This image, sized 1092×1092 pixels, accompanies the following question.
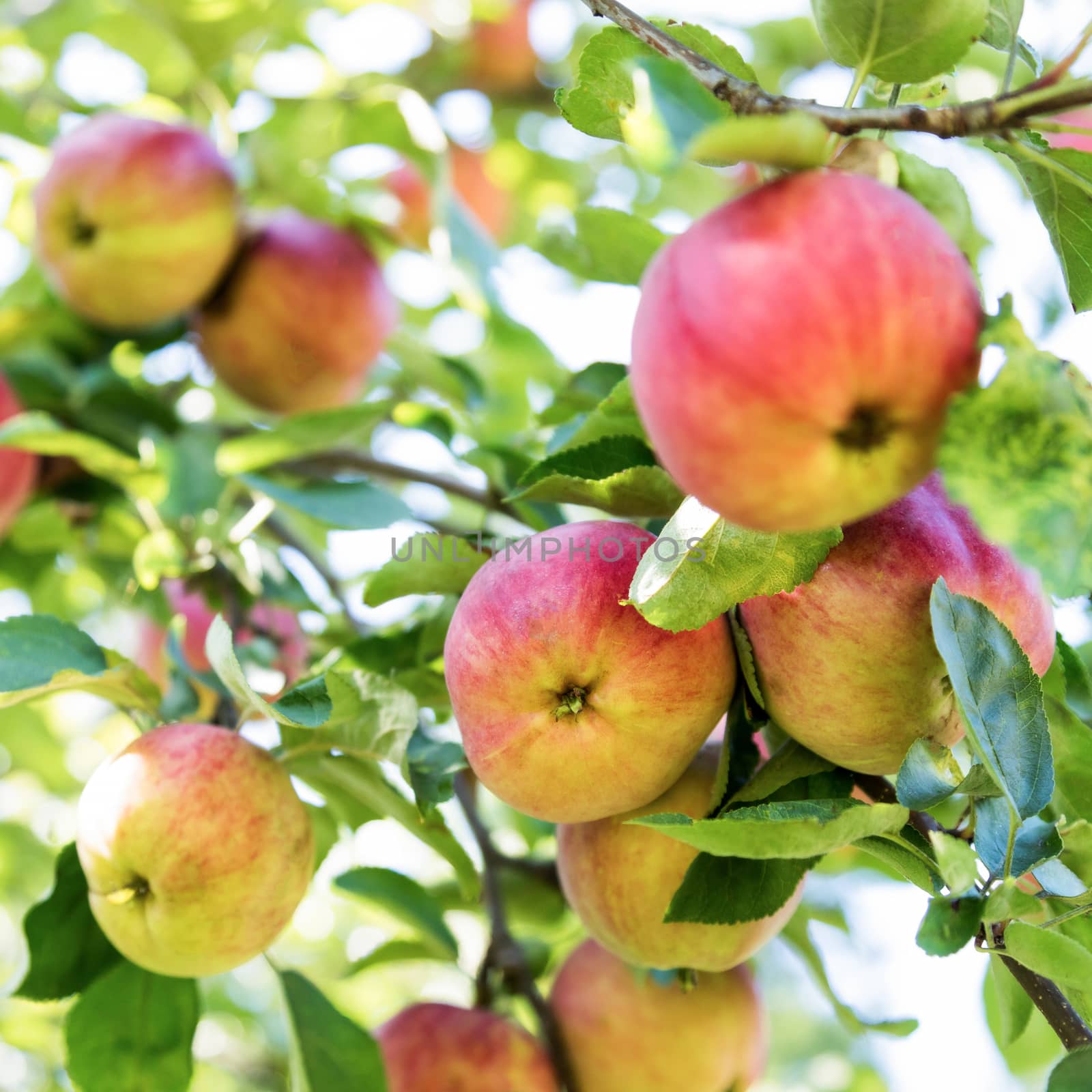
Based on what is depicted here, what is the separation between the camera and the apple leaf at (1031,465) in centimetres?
57

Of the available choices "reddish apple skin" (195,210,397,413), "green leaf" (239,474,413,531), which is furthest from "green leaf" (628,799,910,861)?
"reddish apple skin" (195,210,397,413)

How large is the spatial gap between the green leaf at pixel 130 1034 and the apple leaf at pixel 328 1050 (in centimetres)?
12

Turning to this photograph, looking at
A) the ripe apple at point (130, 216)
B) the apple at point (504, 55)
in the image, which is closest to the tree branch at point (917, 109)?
the ripe apple at point (130, 216)

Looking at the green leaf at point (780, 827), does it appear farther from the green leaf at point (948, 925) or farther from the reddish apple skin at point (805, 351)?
the reddish apple skin at point (805, 351)

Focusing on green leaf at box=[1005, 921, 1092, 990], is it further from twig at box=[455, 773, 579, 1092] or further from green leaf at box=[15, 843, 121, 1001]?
green leaf at box=[15, 843, 121, 1001]

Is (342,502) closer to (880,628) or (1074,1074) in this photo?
(880,628)

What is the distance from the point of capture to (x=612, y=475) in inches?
37.7

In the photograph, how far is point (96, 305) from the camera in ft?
5.56

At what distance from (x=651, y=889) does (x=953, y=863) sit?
0.34 meters

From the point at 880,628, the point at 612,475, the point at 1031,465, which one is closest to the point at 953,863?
the point at 880,628

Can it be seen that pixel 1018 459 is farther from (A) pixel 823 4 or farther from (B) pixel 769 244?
(A) pixel 823 4

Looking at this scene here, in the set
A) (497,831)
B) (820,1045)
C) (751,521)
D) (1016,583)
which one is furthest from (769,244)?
(820,1045)

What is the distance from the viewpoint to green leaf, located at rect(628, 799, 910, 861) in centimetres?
70

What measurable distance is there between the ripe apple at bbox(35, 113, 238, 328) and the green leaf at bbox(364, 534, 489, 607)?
86 cm
